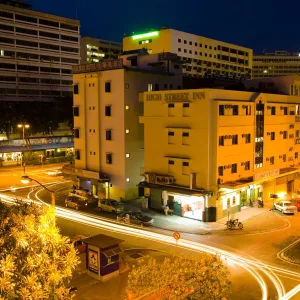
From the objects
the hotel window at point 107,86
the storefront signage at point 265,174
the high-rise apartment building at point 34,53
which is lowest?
the storefront signage at point 265,174

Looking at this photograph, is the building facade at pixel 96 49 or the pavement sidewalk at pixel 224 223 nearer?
the pavement sidewalk at pixel 224 223

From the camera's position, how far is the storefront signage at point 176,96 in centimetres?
3922

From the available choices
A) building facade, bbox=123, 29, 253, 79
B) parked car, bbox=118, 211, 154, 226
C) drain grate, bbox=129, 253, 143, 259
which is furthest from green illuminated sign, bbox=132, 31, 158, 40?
drain grate, bbox=129, 253, 143, 259

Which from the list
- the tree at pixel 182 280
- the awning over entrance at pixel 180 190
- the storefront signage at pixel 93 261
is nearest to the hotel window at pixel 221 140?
the awning over entrance at pixel 180 190

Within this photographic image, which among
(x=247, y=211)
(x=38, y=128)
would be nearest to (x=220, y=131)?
(x=247, y=211)

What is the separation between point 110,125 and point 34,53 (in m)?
62.0

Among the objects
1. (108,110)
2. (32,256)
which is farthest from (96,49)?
(32,256)

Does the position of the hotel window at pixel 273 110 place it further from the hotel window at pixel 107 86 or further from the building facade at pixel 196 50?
the building facade at pixel 196 50

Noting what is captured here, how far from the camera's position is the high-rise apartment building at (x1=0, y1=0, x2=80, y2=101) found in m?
95.1

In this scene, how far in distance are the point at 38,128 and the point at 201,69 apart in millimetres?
65807

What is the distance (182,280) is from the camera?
1355 cm

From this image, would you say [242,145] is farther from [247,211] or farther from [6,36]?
[6,36]

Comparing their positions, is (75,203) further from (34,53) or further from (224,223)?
(34,53)

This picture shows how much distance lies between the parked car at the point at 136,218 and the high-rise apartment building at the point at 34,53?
66716 mm
